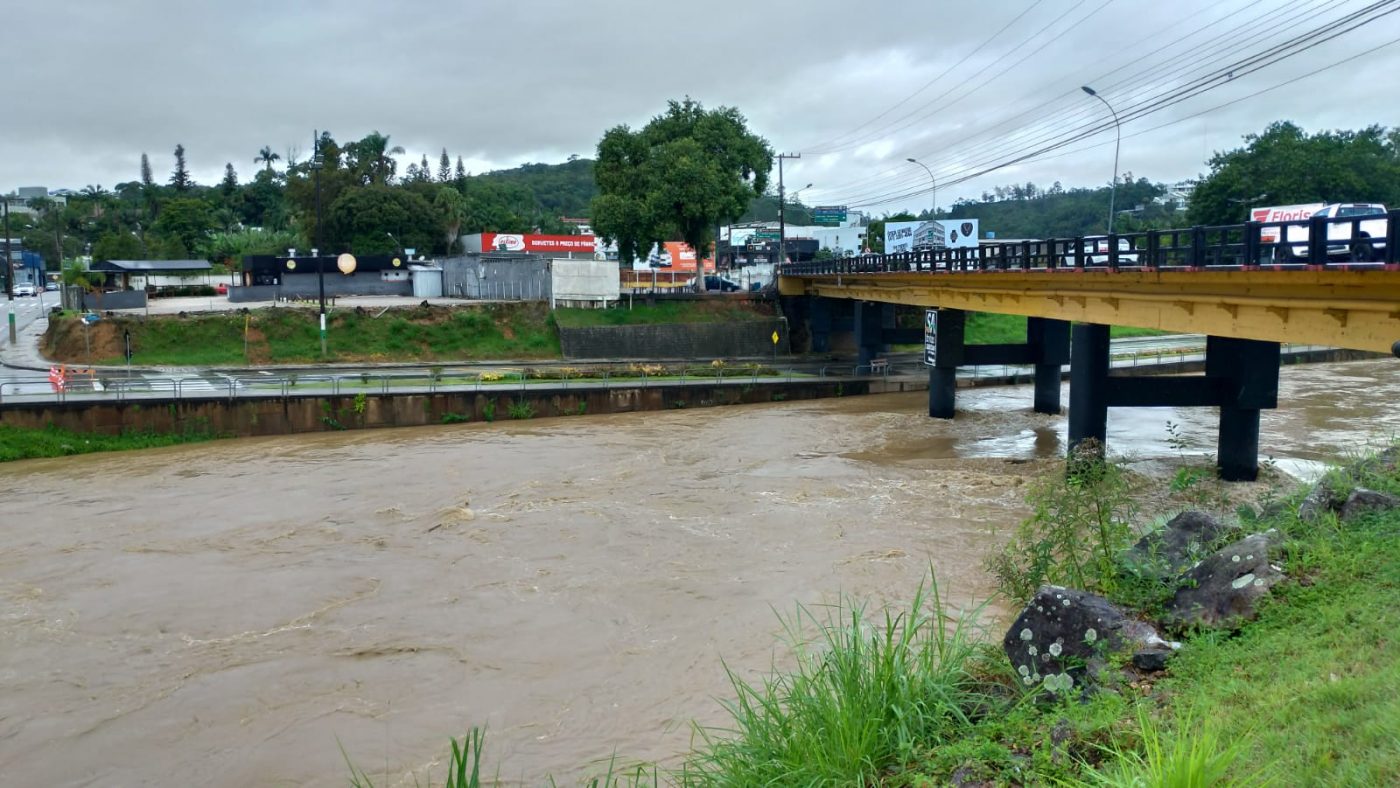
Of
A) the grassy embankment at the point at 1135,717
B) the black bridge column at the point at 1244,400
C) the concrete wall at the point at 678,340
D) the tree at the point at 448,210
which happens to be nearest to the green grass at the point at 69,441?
the concrete wall at the point at 678,340

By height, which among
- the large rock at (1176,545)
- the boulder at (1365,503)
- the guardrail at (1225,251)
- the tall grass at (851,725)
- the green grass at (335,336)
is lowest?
the tall grass at (851,725)

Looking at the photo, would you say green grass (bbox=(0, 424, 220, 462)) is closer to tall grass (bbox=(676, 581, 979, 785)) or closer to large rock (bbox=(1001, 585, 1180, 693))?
tall grass (bbox=(676, 581, 979, 785))

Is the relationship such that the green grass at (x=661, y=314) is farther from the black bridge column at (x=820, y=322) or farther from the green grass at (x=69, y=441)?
the green grass at (x=69, y=441)

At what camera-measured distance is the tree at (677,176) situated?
2164 inches

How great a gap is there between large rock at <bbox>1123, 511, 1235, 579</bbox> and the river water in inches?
160

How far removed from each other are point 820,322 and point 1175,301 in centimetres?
3511

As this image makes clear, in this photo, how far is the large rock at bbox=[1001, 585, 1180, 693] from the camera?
303 inches

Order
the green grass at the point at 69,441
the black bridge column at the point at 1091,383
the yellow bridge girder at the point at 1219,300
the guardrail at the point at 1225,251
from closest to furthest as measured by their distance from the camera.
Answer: the guardrail at the point at 1225,251 < the yellow bridge girder at the point at 1219,300 < the black bridge column at the point at 1091,383 < the green grass at the point at 69,441

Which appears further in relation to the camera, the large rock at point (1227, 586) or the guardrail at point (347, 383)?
the guardrail at point (347, 383)

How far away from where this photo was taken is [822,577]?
16.6 metres

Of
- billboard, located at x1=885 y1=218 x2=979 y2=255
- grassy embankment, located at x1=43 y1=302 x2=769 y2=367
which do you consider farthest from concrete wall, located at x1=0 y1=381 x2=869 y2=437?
billboard, located at x1=885 y1=218 x2=979 y2=255

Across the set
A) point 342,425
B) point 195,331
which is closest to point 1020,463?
point 342,425

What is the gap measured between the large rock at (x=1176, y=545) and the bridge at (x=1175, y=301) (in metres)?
4.25

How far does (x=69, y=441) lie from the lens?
29.6 m
